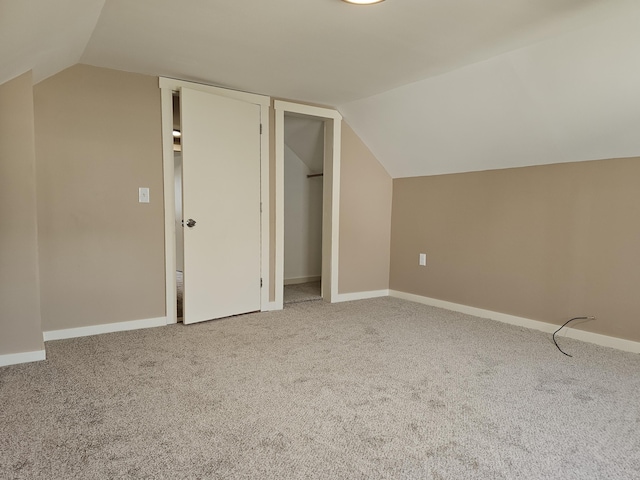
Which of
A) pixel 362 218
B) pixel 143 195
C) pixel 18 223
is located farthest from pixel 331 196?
pixel 18 223

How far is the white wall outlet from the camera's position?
9.43ft

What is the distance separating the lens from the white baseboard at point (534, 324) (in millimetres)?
2558

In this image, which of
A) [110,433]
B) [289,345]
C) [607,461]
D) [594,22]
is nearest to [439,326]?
[289,345]

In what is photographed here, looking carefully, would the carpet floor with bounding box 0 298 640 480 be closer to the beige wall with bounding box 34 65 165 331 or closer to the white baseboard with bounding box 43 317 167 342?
the white baseboard with bounding box 43 317 167 342

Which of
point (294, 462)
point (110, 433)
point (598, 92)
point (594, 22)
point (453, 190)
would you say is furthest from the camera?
point (453, 190)

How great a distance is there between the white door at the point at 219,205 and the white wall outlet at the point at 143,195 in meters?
0.28

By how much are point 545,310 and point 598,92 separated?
163 cm

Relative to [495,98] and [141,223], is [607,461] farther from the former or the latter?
[141,223]

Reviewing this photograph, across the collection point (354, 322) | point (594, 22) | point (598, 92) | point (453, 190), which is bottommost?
point (354, 322)

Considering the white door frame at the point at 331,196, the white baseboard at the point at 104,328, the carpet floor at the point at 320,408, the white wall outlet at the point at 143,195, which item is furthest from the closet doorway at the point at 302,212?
the carpet floor at the point at 320,408

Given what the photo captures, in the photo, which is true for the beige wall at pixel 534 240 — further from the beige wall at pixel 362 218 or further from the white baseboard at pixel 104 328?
the white baseboard at pixel 104 328

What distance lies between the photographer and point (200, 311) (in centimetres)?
305

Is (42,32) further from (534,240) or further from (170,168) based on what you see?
(534,240)

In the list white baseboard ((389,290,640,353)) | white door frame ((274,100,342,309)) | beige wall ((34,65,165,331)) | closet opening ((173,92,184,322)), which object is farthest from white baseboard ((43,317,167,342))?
white baseboard ((389,290,640,353))
